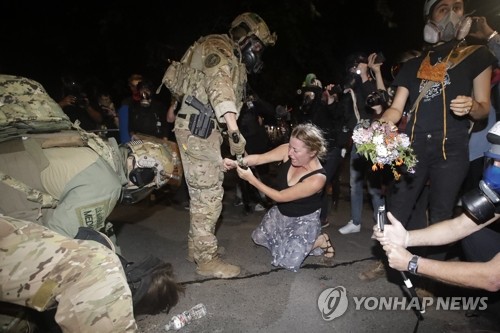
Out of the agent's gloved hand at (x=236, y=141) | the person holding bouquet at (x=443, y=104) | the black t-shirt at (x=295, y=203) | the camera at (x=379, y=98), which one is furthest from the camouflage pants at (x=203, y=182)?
the camera at (x=379, y=98)

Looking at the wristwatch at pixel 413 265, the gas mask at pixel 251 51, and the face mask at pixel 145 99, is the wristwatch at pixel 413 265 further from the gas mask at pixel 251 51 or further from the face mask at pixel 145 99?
the face mask at pixel 145 99

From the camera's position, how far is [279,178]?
13.5ft

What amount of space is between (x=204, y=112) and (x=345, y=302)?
2.20 meters

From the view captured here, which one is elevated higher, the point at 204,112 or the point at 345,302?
the point at 204,112

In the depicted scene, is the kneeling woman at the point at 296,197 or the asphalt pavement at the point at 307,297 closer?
the asphalt pavement at the point at 307,297

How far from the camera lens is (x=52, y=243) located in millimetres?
1914

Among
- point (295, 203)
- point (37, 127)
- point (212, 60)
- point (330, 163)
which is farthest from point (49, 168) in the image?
point (330, 163)

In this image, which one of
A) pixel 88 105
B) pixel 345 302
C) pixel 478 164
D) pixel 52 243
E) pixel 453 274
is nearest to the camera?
pixel 52 243

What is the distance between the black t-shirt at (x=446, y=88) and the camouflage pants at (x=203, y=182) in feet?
5.98

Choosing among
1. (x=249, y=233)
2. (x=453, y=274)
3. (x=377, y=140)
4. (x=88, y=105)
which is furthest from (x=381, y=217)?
(x=88, y=105)

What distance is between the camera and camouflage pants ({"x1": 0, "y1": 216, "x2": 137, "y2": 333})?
1.83 meters

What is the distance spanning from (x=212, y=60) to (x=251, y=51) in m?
0.57

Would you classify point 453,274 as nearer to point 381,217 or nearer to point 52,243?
point 381,217

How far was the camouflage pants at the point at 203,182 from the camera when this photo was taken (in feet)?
11.6
